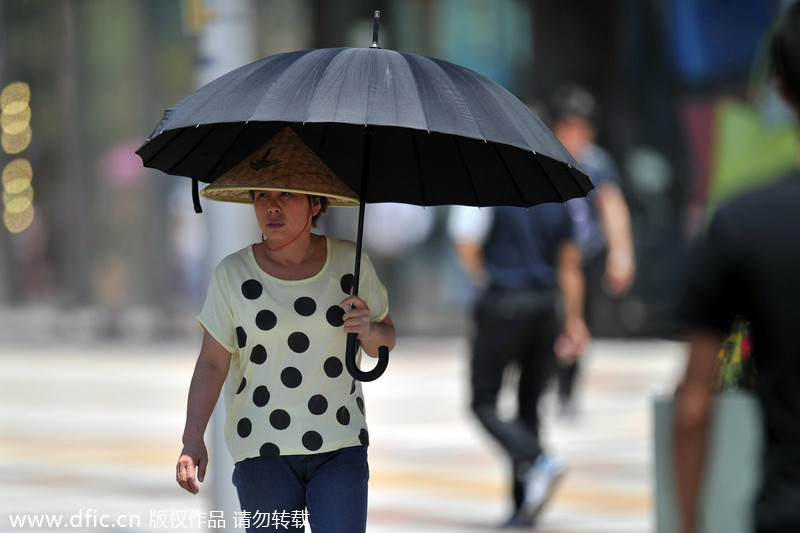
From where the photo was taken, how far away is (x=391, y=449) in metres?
11.0

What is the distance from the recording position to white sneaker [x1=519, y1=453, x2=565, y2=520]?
25.7 feet

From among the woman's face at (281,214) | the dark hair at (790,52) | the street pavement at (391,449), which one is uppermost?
the dark hair at (790,52)

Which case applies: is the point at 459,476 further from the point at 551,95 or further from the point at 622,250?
the point at 551,95

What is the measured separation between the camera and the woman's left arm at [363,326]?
4.12 m

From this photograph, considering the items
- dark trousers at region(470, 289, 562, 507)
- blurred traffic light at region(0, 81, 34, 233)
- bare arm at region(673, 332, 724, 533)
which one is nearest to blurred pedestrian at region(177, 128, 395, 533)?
bare arm at region(673, 332, 724, 533)

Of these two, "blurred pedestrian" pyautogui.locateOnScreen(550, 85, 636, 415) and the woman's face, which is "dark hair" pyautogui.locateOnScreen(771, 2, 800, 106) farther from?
"blurred pedestrian" pyautogui.locateOnScreen(550, 85, 636, 415)

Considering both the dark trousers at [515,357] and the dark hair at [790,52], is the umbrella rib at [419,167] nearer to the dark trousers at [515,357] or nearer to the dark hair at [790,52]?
the dark hair at [790,52]

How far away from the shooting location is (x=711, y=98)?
18.3 metres

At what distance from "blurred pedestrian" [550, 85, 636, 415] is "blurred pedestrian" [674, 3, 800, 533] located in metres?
6.80

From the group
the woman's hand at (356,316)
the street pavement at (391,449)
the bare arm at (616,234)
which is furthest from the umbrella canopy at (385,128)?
the bare arm at (616,234)

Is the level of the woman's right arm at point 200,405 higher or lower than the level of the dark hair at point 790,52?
lower

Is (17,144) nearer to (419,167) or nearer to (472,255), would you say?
(472,255)

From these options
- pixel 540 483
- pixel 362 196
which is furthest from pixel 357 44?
pixel 362 196

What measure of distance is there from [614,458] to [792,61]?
310 inches
